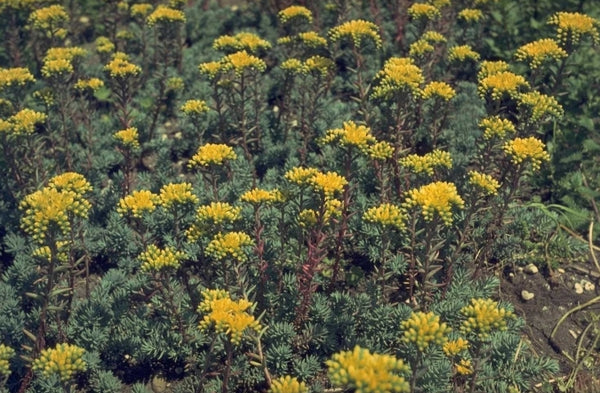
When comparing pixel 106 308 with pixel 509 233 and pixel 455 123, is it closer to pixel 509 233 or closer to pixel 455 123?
pixel 509 233

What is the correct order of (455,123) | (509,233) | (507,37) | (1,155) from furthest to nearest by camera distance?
(507,37), (455,123), (1,155), (509,233)

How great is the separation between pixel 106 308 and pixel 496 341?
10.5 feet

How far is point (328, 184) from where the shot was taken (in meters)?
4.15

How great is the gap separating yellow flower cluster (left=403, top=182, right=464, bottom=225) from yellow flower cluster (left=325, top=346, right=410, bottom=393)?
1316 mm

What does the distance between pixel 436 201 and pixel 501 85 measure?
1.85 m

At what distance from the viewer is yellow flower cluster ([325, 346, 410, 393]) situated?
9.01ft

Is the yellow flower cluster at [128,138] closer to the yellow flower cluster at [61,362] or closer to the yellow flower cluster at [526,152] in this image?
the yellow flower cluster at [61,362]

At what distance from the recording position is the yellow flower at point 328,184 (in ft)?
13.6

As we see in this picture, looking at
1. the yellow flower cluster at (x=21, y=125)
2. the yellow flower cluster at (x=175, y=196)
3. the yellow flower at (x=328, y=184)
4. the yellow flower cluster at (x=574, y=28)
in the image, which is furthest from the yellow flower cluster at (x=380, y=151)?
the yellow flower cluster at (x=21, y=125)

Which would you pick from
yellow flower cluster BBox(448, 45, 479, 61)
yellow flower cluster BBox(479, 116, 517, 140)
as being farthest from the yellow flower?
yellow flower cluster BBox(448, 45, 479, 61)

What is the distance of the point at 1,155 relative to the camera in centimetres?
610

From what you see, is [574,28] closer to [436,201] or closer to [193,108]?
[436,201]

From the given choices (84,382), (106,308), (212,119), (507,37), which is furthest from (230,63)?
(507,37)

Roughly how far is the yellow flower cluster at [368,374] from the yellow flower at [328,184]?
1501 millimetres
